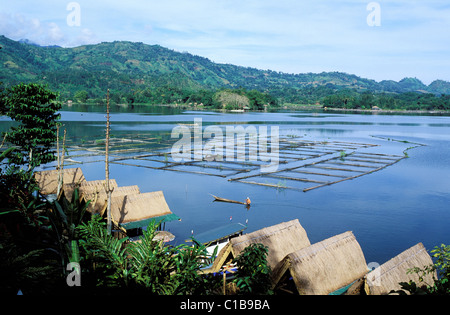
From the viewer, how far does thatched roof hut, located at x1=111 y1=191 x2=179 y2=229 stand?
14.6 meters

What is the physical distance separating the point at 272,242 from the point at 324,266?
5.73ft

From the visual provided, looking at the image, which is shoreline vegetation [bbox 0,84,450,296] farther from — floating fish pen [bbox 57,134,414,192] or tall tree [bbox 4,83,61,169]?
floating fish pen [bbox 57,134,414,192]

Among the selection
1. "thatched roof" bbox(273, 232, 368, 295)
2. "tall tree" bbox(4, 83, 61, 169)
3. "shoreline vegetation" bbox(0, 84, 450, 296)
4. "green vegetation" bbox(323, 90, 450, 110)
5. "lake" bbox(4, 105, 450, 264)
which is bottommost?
"lake" bbox(4, 105, 450, 264)

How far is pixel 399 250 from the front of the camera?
1558 cm

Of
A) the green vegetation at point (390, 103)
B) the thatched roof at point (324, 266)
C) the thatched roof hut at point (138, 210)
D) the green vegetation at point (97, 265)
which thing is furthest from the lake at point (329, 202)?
the green vegetation at point (390, 103)

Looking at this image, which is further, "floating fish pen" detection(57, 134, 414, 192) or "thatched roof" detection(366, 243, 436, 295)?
"floating fish pen" detection(57, 134, 414, 192)

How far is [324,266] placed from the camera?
9.59 metres

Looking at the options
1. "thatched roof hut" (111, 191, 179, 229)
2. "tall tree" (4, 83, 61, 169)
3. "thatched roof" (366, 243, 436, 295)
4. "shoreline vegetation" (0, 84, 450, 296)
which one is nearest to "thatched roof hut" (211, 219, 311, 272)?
"thatched roof" (366, 243, 436, 295)

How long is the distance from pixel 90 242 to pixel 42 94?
16.0 m

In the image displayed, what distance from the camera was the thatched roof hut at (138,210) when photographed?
14625 mm

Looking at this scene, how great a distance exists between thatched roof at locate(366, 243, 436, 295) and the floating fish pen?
45.5 feet

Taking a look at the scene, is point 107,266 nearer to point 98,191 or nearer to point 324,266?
point 324,266
